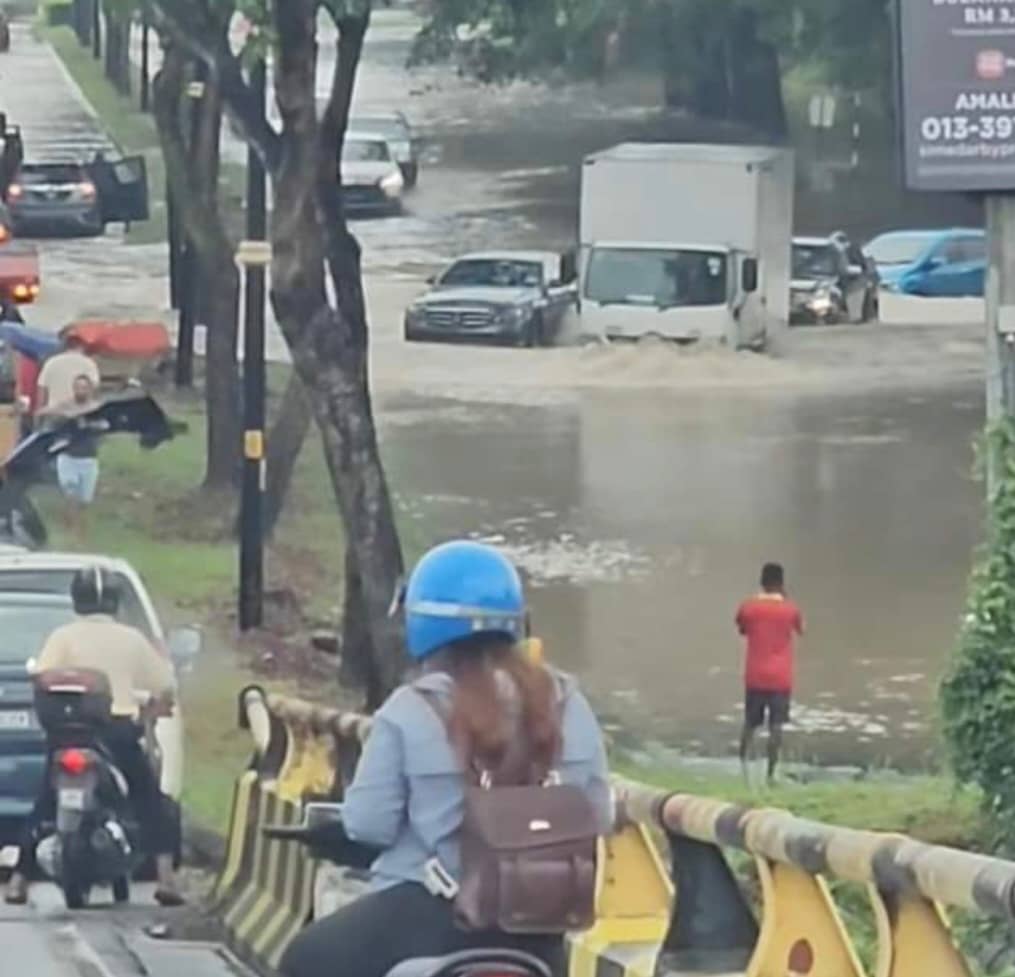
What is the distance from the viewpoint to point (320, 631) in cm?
2547

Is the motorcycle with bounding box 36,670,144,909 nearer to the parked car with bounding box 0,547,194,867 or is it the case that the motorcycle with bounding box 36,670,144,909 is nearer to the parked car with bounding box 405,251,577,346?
the parked car with bounding box 0,547,194,867

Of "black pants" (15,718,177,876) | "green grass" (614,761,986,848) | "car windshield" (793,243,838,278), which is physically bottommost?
"car windshield" (793,243,838,278)

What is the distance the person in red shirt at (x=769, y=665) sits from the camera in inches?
857

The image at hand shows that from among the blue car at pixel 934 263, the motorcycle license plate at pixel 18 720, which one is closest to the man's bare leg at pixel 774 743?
the motorcycle license plate at pixel 18 720

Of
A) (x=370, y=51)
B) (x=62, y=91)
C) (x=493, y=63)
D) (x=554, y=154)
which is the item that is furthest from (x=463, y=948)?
(x=370, y=51)

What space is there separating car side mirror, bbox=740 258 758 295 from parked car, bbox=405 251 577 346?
2.71 m

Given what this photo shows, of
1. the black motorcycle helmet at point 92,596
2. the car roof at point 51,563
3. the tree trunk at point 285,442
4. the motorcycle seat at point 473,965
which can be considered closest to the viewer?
the motorcycle seat at point 473,965

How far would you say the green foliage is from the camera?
13492 mm

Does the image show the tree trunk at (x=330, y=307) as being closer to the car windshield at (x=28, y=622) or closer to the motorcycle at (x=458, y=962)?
the car windshield at (x=28, y=622)

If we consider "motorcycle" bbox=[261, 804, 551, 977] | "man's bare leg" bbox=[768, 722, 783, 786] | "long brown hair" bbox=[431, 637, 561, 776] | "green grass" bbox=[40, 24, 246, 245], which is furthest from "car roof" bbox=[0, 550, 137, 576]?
"green grass" bbox=[40, 24, 246, 245]

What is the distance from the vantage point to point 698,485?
115 ft

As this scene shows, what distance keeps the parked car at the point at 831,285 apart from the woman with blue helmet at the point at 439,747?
44.1m

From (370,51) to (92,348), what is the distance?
54831mm

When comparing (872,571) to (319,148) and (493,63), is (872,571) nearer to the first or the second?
(319,148)
